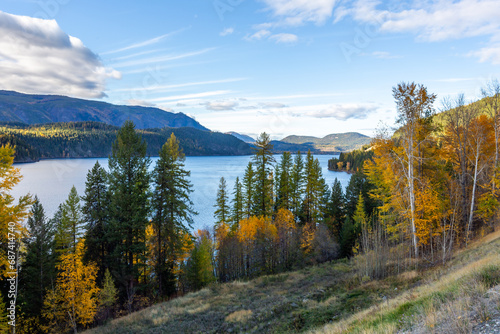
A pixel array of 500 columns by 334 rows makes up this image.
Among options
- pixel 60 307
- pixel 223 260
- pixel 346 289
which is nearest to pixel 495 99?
pixel 346 289

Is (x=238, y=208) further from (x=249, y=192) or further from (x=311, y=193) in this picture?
(x=311, y=193)

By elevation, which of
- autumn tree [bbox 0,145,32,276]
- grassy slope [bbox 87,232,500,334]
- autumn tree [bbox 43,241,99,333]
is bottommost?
autumn tree [bbox 43,241,99,333]

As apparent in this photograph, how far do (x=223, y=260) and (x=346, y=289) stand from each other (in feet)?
63.8

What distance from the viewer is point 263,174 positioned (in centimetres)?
2973

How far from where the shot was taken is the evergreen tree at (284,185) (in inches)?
1330

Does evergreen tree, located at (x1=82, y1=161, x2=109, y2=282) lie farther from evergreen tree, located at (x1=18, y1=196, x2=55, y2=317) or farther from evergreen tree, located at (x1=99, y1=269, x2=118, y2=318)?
evergreen tree, located at (x1=99, y1=269, x2=118, y2=318)

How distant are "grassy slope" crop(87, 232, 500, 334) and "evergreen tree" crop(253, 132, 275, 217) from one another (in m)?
11.7

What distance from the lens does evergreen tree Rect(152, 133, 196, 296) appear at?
21266 mm

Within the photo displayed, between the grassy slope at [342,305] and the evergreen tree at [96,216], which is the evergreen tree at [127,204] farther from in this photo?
the grassy slope at [342,305]

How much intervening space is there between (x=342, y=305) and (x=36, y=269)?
22.2 metres

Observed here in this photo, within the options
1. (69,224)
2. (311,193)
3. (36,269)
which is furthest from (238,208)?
(36,269)

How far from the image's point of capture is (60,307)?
19.4 m

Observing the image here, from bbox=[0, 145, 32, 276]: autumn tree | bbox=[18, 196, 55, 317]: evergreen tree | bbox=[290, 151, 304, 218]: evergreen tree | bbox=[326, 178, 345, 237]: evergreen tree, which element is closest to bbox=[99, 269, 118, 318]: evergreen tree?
bbox=[18, 196, 55, 317]: evergreen tree

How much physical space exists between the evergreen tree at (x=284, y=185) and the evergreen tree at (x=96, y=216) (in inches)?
A: 788
